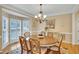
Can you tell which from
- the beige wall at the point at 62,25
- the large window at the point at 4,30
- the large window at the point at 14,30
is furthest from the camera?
the beige wall at the point at 62,25

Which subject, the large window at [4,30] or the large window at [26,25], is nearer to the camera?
the large window at [4,30]

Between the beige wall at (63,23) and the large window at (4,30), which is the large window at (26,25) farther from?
the beige wall at (63,23)

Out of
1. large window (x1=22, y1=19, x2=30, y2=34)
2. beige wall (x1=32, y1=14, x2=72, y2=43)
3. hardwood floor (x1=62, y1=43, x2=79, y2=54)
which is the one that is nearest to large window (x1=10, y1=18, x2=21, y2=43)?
large window (x1=22, y1=19, x2=30, y2=34)

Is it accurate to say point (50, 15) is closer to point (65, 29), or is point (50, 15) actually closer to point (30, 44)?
point (65, 29)

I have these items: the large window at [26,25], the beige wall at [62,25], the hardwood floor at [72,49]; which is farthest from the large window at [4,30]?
the hardwood floor at [72,49]

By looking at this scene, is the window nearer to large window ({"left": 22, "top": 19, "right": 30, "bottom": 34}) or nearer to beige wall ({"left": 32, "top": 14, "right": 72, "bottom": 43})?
large window ({"left": 22, "top": 19, "right": 30, "bottom": 34})

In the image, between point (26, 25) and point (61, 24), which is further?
point (61, 24)

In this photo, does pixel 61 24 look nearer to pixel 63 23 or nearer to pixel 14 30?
pixel 63 23

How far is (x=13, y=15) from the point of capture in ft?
5.49

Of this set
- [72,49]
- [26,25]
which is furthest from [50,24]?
[72,49]
